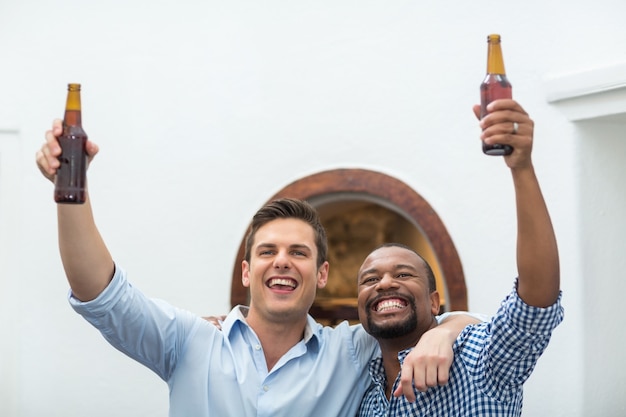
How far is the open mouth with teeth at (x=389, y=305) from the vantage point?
8.16 feet

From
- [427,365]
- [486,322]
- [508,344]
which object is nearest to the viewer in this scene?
[508,344]

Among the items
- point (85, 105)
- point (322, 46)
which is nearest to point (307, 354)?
point (322, 46)

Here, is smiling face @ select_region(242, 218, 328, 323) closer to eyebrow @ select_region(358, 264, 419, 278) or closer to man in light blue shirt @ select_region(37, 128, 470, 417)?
man in light blue shirt @ select_region(37, 128, 470, 417)

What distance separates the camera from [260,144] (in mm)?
3920

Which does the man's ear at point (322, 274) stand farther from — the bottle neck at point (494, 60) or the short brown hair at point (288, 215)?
the bottle neck at point (494, 60)

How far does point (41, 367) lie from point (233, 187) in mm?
1241

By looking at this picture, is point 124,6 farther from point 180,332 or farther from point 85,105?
point 180,332

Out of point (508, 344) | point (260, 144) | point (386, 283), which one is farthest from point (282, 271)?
point (260, 144)

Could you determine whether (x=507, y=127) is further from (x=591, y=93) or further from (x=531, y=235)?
(x=591, y=93)

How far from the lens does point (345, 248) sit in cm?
588

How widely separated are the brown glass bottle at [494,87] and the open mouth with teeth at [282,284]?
83 cm

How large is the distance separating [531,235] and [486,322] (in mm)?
447

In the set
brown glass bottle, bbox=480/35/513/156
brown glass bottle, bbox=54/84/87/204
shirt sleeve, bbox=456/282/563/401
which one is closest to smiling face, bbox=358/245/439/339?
shirt sleeve, bbox=456/282/563/401

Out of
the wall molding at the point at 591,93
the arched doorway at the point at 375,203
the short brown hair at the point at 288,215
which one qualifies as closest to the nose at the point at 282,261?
the short brown hair at the point at 288,215
